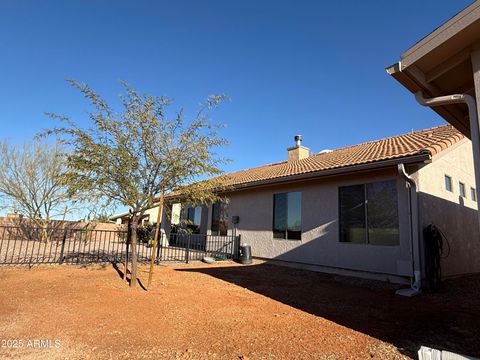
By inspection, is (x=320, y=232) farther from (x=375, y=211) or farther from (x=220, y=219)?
(x=220, y=219)

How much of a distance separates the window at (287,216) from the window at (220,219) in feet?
10.6

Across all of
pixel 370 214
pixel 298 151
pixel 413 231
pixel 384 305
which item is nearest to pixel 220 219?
pixel 298 151

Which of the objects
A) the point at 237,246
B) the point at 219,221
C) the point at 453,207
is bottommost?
the point at 237,246

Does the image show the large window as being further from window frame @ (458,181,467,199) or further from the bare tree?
the bare tree

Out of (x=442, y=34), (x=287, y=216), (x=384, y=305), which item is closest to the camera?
(x=442, y=34)

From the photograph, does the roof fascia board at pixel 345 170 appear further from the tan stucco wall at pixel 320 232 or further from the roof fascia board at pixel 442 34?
the roof fascia board at pixel 442 34

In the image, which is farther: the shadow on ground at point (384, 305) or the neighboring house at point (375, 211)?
the neighboring house at point (375, 211)

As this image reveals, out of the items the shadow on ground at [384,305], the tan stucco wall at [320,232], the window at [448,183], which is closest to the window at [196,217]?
the tan stucco wall at [320,232]

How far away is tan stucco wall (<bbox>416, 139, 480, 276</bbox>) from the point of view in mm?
7852

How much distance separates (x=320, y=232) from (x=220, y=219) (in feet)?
19.4

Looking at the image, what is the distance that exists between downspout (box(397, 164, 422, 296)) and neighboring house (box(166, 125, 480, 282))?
0.07 ft

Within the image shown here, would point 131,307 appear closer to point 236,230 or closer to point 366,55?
point 236,230

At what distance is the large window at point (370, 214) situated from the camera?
7727mm

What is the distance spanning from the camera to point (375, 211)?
805cm
